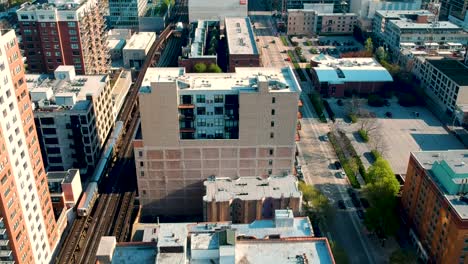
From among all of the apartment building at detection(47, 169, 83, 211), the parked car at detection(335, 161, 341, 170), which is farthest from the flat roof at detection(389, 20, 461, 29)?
the apartment building at detection(47, 169, 83, 211)

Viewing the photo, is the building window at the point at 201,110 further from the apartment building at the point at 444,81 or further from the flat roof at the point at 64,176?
the apartment building at the point at 444,81

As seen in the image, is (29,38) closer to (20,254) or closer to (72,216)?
(72,216)

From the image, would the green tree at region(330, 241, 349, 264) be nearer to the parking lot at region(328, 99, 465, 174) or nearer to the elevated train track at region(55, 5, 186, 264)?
the parking lot at region(328, 99, 465, 174)

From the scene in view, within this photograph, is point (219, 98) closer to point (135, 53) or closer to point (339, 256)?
point (339, 256)

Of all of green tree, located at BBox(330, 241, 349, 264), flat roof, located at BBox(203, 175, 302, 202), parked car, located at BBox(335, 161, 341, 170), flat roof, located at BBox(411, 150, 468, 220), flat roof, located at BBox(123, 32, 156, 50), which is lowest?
parked car, located at BBox(335, 161, 341, 170)

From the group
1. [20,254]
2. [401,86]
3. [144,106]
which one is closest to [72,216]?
[20,254]

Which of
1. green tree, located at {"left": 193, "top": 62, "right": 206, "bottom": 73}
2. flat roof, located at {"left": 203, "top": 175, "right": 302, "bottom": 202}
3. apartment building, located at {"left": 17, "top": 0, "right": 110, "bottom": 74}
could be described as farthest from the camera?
green tree, located at {"left": 193, "top": 62, "right": 206, "bottom": 73}

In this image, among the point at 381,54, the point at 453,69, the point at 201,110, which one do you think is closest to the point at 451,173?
the point at 201,110
